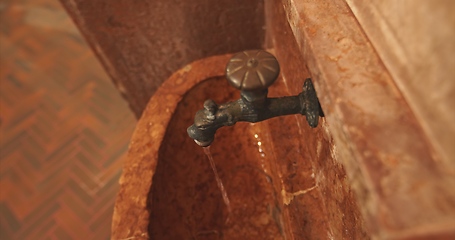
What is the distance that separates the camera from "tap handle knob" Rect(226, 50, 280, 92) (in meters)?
0.70

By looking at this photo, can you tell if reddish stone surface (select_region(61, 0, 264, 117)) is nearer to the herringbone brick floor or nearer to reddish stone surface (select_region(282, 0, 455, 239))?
reddish stone surface (select_region(282, 0, 455, 239))

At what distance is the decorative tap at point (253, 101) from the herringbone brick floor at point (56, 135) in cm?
189

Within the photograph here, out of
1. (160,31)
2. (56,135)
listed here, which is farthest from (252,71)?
(56,135)

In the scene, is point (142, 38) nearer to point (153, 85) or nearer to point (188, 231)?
point (153, 85)

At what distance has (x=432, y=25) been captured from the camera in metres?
0.47

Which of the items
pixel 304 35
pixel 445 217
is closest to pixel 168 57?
pixel 304 35

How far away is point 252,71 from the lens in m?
0.71

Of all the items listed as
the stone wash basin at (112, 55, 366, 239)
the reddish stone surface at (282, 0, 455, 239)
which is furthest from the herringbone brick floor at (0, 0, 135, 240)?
the reddish stone surface at (282, 0, 455, 239)

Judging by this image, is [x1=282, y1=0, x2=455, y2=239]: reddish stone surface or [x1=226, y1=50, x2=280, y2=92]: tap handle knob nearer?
[x1=282, y1=0, x2=455, y2=239]: reddish stone surface

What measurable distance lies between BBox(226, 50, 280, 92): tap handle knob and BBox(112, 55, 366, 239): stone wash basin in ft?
1.26

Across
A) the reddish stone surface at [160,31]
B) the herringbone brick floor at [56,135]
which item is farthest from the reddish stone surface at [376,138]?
the herringbone brick floor at [56,135]

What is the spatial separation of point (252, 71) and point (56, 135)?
2723 millimetres

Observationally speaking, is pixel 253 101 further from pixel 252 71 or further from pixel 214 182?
pixel 214 182

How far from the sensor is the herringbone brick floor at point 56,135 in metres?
2.44
